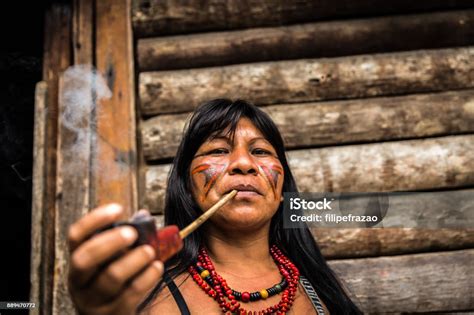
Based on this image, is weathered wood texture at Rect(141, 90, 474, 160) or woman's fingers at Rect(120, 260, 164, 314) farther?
weathered wood texture at Rect(141, 90, 474, 160)

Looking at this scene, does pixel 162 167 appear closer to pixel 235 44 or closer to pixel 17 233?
pixel 235 44

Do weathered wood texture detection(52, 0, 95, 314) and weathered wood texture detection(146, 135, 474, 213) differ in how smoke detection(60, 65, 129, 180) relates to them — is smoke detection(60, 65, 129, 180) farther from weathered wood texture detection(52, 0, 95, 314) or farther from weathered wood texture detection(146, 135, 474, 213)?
weathered wood texture detection(146, 135, 474, 213)

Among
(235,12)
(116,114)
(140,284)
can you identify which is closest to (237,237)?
(140,284)

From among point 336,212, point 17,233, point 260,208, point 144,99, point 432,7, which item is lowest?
point 17,233

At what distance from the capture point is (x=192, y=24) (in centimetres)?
254

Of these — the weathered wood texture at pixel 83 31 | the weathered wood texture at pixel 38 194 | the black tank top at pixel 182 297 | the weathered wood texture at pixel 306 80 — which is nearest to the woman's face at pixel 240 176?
the black tank top at pixel 182 297

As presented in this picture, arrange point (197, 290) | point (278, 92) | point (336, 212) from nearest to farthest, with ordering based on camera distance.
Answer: point (197, 290), point (336, 212), point (278, 92)

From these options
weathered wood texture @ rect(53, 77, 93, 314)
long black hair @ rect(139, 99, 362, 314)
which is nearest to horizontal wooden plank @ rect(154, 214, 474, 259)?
long black hair @ rect(139, 99, 362, 314)

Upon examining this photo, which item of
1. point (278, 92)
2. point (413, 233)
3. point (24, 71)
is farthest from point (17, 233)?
point (413, 233)

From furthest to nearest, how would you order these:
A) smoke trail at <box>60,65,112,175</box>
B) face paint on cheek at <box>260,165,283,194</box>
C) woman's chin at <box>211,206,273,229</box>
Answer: smoke trail at <box>60,65,112,175</box> → face paint on cheek at <box>260,165,283,194</box> → woman's chin at <box>211,206,273,229</box>

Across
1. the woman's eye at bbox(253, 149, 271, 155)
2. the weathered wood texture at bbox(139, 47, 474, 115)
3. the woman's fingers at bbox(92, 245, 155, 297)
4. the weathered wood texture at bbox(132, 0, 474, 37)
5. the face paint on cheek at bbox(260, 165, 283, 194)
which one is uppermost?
the weathered wood texture at bbox(132, 0, 474, 37)

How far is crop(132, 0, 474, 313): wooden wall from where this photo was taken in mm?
2244

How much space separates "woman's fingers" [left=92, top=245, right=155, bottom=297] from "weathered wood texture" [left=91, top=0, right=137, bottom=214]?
4.95 feet

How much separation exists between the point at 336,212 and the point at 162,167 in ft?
3.36
